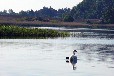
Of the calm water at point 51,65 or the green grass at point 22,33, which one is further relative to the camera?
the green grass at point 22,33

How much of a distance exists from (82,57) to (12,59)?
A: 8.33m

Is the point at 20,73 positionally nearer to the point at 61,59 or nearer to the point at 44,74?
the point at 44,74

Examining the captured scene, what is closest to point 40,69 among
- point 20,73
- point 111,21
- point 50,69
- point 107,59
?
point 50,69

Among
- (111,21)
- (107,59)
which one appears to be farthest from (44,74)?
(111,21)

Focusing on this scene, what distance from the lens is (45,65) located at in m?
41.5

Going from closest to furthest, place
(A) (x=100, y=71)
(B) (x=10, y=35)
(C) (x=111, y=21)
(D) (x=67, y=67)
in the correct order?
(A) (x=100, y=71), (D) (x=67, y=67), (B) (x=10, y=35), (C) (x=111, y=21)

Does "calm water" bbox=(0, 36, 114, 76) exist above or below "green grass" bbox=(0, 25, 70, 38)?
below

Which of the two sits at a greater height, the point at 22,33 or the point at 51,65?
the point at 22,33

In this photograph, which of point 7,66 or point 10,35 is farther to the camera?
point 10,35

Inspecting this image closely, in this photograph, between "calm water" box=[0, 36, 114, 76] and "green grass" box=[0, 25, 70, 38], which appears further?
"green grass" box=[0, 25, 70, 38]

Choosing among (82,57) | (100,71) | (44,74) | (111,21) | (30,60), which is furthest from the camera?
(111,21)

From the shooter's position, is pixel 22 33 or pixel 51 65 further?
pixel 22 33

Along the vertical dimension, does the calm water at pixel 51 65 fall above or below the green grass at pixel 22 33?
below

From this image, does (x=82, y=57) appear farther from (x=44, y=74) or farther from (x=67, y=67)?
(x=44, y=74)
